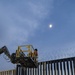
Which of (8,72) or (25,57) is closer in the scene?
(25,57)

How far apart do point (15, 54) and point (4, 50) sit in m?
2.12

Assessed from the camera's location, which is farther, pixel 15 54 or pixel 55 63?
pixel 55 63

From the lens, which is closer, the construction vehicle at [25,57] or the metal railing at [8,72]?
the construction vehicle at [25,57]

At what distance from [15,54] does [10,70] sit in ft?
27.4

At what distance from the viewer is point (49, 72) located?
91.2 feet

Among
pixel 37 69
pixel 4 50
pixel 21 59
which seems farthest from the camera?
pixel 37 69

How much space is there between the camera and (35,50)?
1001 inches

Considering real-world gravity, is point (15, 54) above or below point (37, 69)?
above

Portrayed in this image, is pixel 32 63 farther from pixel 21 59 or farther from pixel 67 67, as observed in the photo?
pixel 67 67

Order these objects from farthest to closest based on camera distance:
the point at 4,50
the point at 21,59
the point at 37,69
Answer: the point at 37,69
the point at 4,50
the point at 21,59

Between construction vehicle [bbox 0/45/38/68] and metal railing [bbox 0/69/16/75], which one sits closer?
construction vehicle [bbox 0/45/38/68]

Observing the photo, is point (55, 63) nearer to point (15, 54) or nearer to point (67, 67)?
point (67, 67)

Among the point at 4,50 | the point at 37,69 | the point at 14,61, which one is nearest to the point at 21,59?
the point at 14,61

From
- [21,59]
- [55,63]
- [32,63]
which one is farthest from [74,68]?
[21,59]
